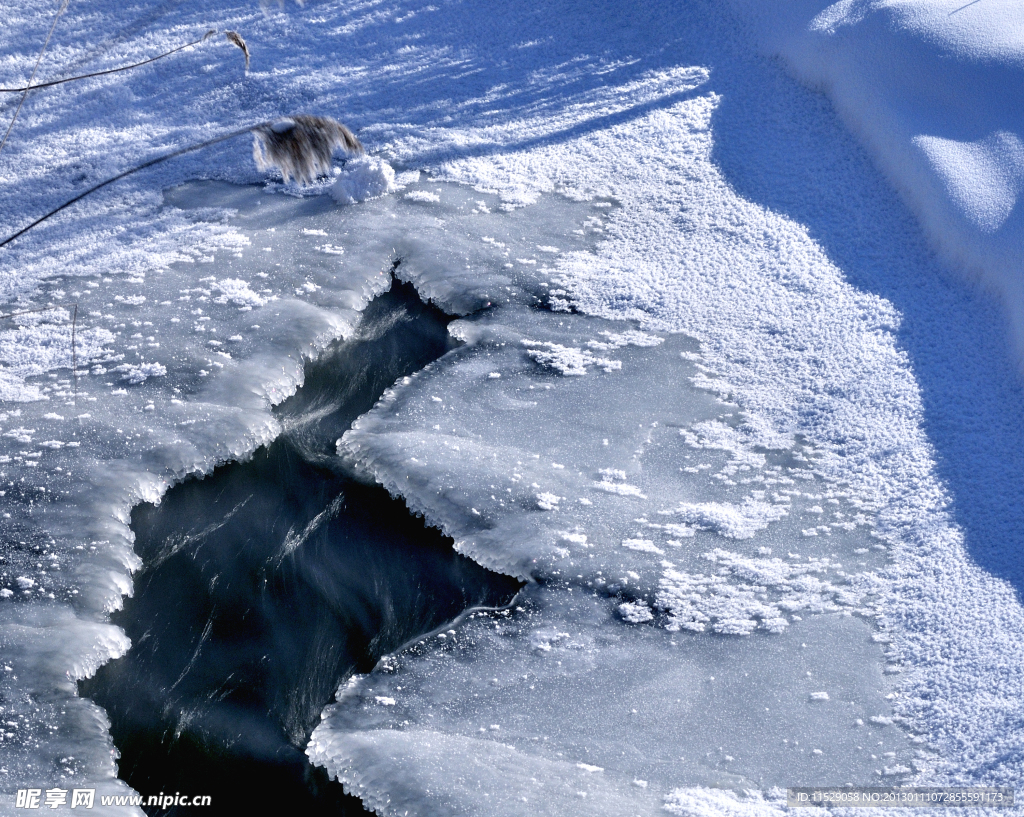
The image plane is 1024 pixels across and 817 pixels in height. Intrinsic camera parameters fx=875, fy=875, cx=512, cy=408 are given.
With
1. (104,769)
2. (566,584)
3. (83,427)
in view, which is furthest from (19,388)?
(566,584)

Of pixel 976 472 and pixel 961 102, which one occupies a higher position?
pixel 961 102

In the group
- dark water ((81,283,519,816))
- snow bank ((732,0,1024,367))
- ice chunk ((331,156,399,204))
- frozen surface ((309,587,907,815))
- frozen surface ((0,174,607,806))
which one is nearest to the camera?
frozen surface ((309,587,907,815))

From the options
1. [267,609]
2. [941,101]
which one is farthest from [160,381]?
[941,101]

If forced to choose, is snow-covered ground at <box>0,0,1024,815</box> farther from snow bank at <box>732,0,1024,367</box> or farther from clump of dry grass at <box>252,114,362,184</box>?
clump of dry grass at <box>252,114,362,184</box>

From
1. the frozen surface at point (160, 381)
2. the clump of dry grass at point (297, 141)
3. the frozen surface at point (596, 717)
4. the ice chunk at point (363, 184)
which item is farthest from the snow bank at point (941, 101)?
the clump of dry grass at point (297, 141)

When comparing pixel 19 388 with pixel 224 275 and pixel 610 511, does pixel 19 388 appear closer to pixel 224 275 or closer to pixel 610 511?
pixel 224 275

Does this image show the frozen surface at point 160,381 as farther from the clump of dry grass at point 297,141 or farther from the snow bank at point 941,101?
the snow bank at point 941,101

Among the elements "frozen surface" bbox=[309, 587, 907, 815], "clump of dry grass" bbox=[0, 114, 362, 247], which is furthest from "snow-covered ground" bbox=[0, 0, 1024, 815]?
"clump of dry grass" bbox=[0, 114, 362, 247]
